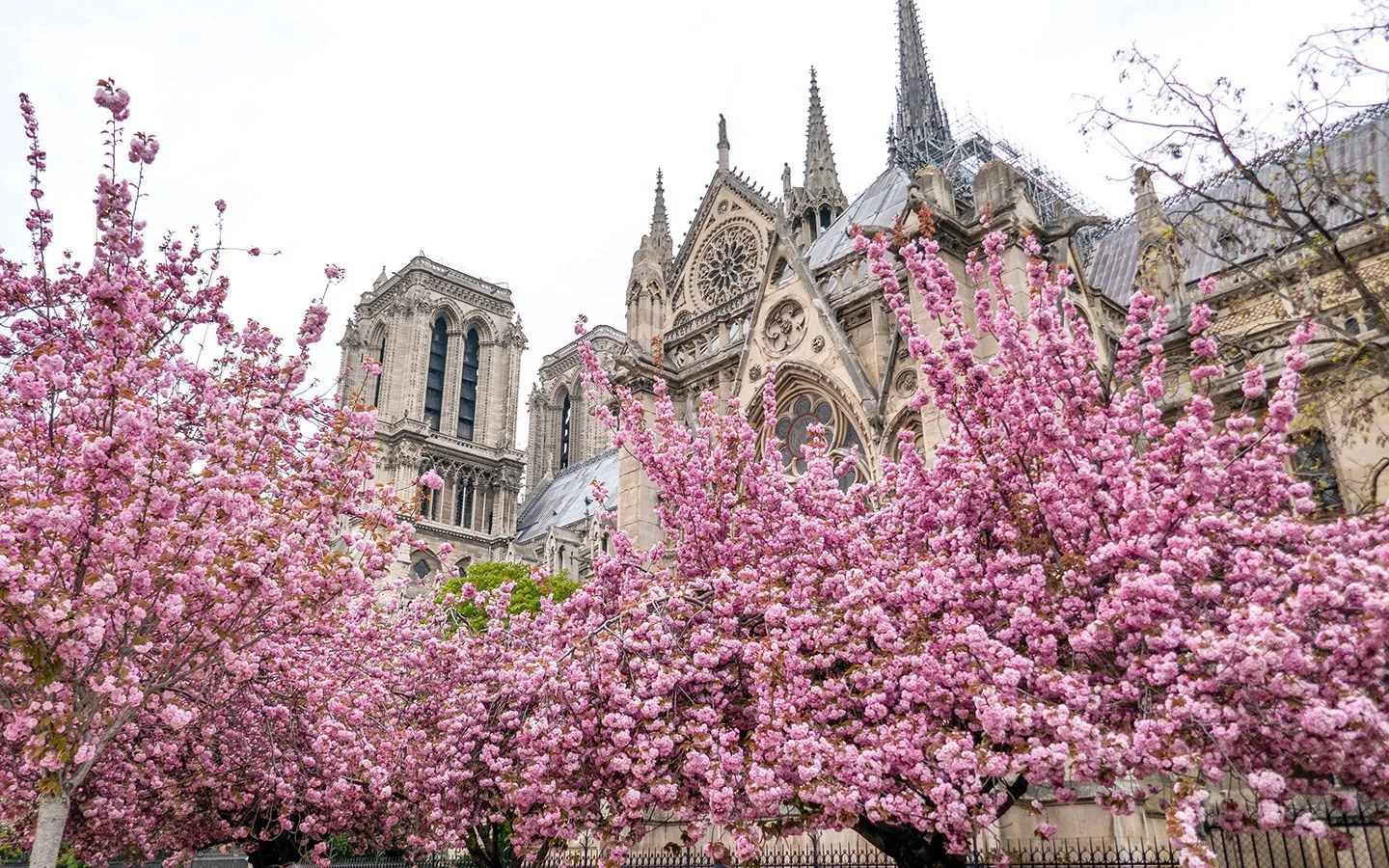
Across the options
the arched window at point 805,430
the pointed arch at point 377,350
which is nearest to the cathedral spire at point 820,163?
the arched window at point 805,430

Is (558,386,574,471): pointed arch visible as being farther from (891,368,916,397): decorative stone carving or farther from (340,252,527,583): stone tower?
(891,368,916,397): decorative stone carving

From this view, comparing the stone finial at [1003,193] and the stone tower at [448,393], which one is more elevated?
the stone tower at [448,393]

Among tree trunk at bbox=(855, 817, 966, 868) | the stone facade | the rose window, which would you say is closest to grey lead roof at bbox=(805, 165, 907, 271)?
the stone facade

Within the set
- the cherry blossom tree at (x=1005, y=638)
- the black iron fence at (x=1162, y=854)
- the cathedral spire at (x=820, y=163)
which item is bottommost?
the black iron fence at (x=1162, y=854)

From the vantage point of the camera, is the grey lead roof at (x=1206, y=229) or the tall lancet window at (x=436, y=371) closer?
the grey lead roof at (x=1206, y=229)

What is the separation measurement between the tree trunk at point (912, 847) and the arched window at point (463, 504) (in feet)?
185

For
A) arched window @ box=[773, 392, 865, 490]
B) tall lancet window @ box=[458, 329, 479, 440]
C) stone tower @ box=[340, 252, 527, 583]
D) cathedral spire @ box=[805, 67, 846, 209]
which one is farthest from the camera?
tall lancet window @ box=[458, 329, 479, 440]

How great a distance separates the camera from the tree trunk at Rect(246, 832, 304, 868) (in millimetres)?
15703

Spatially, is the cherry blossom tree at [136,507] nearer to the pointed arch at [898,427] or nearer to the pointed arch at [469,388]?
the pointed arch at [898,427]

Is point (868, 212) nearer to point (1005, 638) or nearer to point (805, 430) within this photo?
point (805, 430)

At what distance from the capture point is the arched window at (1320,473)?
14.6 metres

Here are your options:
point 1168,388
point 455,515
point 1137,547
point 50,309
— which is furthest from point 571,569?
point 1137,547

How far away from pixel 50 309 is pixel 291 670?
200 inches

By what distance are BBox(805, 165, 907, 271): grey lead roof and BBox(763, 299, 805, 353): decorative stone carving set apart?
4.25 m
